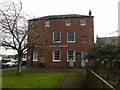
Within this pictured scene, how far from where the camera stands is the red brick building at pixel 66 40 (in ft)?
131

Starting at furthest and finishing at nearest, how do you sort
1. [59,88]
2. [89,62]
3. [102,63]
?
[89,62], [102,63], [59,88]

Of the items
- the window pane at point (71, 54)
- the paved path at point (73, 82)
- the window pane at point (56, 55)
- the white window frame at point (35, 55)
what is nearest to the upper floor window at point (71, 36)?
the window pane at point (71, 54)

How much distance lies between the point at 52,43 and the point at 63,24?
3.70 meters

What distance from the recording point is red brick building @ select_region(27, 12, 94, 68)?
3984 centimetres

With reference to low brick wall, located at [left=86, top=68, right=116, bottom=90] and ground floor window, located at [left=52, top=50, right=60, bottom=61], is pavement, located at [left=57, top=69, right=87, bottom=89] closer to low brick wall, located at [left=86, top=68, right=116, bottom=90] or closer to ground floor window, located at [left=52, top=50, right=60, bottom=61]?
low brick wall, located at [left=86, top=68, right=116, bottom=90]

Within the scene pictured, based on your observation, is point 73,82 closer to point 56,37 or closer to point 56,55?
point 56,55

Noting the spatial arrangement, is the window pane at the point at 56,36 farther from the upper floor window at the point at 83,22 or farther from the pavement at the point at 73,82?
the pavement at the point at 73,82

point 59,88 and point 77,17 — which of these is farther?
point 77,17

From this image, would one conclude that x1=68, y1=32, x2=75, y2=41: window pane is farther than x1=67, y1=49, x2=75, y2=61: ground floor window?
Yes

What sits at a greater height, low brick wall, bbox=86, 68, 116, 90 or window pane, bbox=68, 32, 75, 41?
window pane, bbox=68, 32, 75, 41

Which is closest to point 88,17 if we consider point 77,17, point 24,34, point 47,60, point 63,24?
point 77,17

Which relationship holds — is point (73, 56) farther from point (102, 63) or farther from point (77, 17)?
point (102, 63)

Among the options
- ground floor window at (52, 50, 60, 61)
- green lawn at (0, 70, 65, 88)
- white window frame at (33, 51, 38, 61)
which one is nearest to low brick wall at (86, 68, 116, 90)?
green lawn at (0, 70, 65, 88)

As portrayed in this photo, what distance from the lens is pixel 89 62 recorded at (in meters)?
38.7
